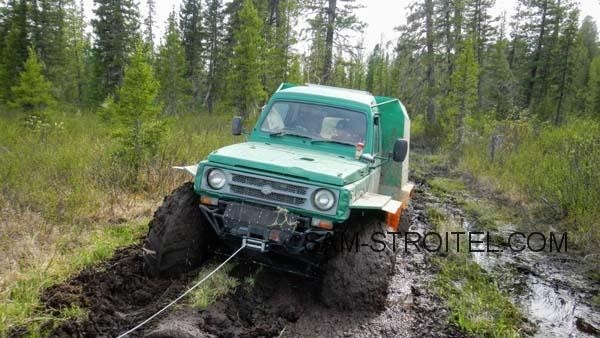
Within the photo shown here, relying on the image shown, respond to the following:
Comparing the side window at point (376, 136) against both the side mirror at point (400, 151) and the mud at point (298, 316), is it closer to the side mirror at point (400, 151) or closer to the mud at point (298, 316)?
the side mirror at point (400, 151)

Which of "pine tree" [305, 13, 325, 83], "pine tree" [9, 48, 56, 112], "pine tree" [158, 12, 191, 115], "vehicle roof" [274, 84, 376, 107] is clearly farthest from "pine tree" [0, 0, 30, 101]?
"vehicle roof" [274, 84, 376, 107]

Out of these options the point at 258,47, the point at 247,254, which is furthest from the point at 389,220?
the point at 258,47

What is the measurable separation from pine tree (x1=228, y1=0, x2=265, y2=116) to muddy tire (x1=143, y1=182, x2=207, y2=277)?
17563mm

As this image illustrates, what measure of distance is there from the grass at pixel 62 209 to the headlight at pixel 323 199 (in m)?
2.39

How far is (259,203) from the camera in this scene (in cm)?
484

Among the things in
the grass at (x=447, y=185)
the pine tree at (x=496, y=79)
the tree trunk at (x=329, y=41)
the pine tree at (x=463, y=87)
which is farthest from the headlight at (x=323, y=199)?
the pine tree at (x=496, y=79)

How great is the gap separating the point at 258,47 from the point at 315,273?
19121 mm

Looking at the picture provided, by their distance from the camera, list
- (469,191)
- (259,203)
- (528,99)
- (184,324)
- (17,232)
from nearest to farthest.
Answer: (184,324), (259,203), (17,232), (469,191), (528,99)

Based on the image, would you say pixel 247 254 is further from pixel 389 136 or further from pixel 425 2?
pixel 425 2

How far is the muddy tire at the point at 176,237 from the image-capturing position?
16.3 feet

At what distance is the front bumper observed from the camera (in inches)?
184

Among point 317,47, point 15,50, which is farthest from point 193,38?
point 317,47

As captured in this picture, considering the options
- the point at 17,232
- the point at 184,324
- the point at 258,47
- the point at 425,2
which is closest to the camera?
the point at 184,324

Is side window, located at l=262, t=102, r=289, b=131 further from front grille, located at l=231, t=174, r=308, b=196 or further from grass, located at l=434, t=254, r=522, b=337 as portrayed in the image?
grass, located at l=434, t=254, r=522, b=337
